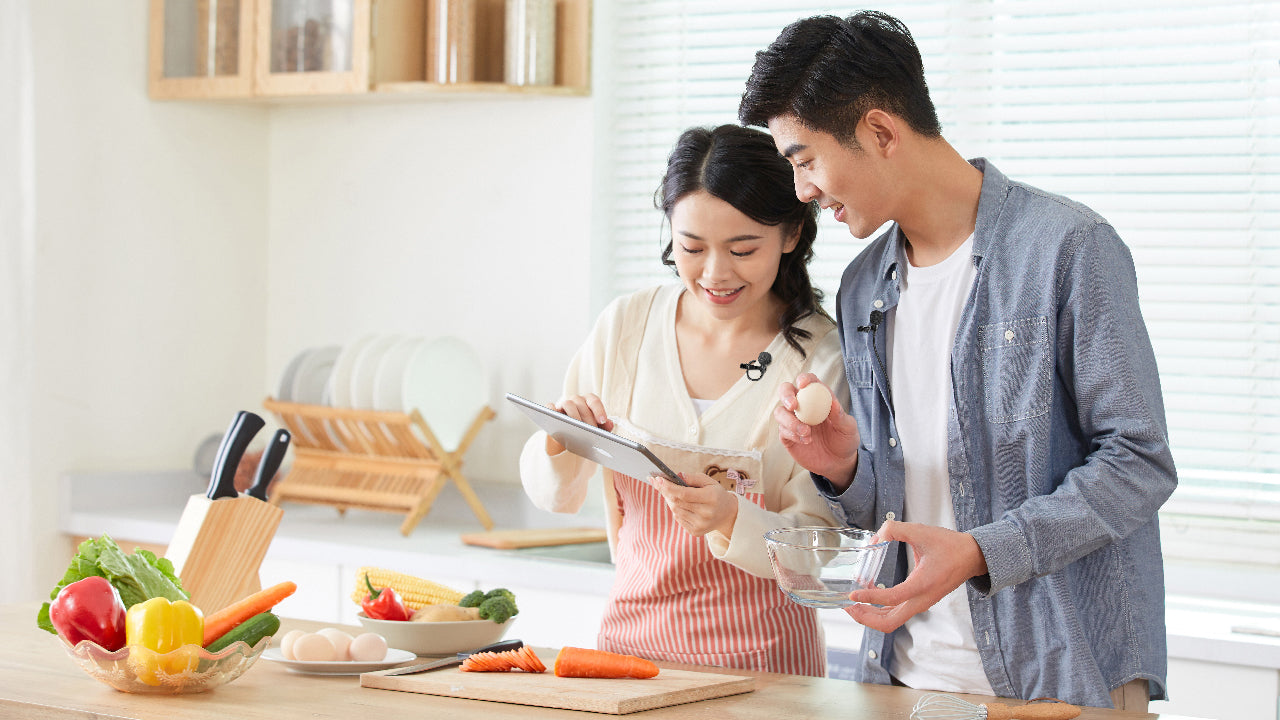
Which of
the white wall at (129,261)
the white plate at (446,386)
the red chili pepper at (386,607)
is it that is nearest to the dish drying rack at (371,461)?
the white plate at (446,386)

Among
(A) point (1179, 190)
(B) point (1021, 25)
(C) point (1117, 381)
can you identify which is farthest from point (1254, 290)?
(C) point (1117, 381)

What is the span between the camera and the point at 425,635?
5.55 ft

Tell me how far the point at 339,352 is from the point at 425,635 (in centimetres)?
189

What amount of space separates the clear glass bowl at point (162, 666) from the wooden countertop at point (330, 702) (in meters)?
0.01

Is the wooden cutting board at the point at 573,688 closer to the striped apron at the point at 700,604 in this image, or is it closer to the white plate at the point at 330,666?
the white plate at the point at 330,666

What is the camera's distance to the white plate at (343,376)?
10.7ft

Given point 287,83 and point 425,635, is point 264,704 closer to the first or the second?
point 425,635

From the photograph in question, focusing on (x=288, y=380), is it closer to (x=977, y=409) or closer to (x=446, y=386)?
(x=446, y=386)

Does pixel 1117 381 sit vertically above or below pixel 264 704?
above

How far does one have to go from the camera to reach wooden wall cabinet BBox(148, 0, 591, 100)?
3.15 m

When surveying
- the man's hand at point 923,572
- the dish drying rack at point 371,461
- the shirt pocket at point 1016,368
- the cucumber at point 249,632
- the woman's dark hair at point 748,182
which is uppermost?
the woman's dark hair at point 748,182

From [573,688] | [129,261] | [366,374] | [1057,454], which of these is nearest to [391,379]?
[366,374]

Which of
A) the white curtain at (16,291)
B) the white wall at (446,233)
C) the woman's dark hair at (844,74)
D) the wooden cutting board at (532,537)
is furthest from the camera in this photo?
the white wall at (446,233)

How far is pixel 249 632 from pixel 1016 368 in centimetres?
90
